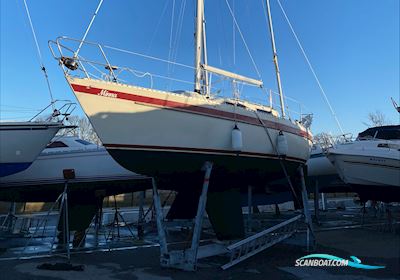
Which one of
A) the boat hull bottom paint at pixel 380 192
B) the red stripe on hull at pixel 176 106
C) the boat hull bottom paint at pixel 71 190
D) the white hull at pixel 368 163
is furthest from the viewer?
the boat hull bottom paint at pixel 380 192

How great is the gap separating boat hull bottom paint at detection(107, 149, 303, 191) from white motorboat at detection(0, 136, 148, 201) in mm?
2713

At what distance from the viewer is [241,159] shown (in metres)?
8.46

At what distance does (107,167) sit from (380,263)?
735 centimetres

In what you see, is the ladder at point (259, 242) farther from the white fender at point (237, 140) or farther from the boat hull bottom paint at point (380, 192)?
the boat hull bottom paint at point (380, 192)

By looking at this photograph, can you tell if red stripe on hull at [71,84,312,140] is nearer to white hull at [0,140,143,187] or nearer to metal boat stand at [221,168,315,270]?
metal boat stand at [221,168,315,270]

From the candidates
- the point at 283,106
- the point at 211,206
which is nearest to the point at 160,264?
the point at 211,206

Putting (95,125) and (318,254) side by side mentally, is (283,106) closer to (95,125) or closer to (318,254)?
(318,254)

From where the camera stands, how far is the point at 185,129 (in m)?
7.54

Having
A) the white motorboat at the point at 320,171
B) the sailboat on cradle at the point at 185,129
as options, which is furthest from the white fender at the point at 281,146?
the white motorboat at the point at 320,171

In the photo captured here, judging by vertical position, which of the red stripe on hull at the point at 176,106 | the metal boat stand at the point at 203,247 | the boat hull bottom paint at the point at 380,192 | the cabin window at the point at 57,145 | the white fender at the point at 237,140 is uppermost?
the red stripe on hull at the point at 176,106

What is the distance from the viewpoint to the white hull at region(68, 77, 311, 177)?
6.88 metres

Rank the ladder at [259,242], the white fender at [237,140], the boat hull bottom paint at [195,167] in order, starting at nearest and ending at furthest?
the boat hull bottom paint at [195,167] → the ladder at [259,242] → the white fender at [237,140]

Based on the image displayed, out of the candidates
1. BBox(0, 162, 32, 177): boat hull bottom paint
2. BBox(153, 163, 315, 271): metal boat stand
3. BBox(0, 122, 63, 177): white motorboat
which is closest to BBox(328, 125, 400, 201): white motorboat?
BBox(153, 163, 315, 271): metal boat stand

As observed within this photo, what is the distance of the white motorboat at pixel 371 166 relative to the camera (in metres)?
11.6
